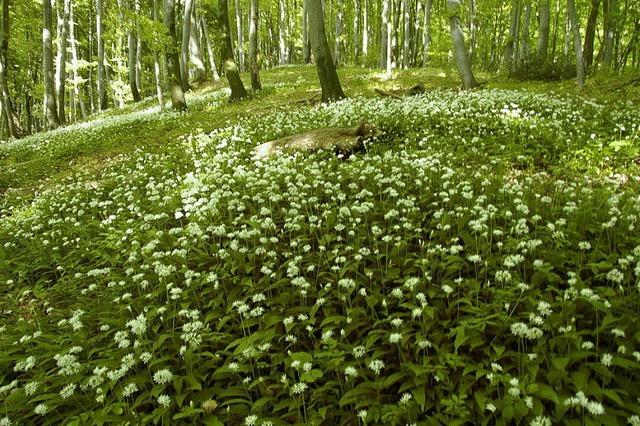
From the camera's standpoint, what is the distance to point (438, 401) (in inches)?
132

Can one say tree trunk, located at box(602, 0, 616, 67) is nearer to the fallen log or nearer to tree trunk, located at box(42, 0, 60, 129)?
the fallen log

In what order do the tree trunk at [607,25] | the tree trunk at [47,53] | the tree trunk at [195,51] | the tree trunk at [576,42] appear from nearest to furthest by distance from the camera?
the tree trunk at [576,42], the tree trunk at [607,25], the tree trunk at [47,53], the tree trunk at [195,51]

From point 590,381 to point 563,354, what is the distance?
31 cm

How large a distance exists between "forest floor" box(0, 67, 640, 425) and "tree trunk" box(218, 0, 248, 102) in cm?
1143

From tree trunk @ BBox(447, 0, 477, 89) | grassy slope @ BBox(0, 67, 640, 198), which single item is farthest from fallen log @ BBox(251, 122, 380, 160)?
tree trunk @ BBox(447, 0, 477, 89)

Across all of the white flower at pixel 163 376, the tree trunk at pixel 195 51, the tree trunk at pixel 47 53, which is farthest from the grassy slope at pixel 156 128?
the tree trunk at pixel 195 51

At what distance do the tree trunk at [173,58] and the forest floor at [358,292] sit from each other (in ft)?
38.3

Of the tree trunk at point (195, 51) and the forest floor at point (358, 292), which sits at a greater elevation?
the tree trunk at point (195, 51)

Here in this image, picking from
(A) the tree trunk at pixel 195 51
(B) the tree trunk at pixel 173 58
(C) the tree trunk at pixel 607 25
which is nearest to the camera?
(C) the tree trunk at pixel 607 25

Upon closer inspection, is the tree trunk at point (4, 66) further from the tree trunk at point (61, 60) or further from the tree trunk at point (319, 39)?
the tree trunk at point (319, 39)

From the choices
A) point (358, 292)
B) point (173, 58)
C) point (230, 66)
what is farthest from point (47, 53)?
point (358, 292)

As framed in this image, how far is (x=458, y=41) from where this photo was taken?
1542 centimetres

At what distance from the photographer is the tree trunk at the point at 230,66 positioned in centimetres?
1992

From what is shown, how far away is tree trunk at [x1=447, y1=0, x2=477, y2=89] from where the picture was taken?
15172 mm
